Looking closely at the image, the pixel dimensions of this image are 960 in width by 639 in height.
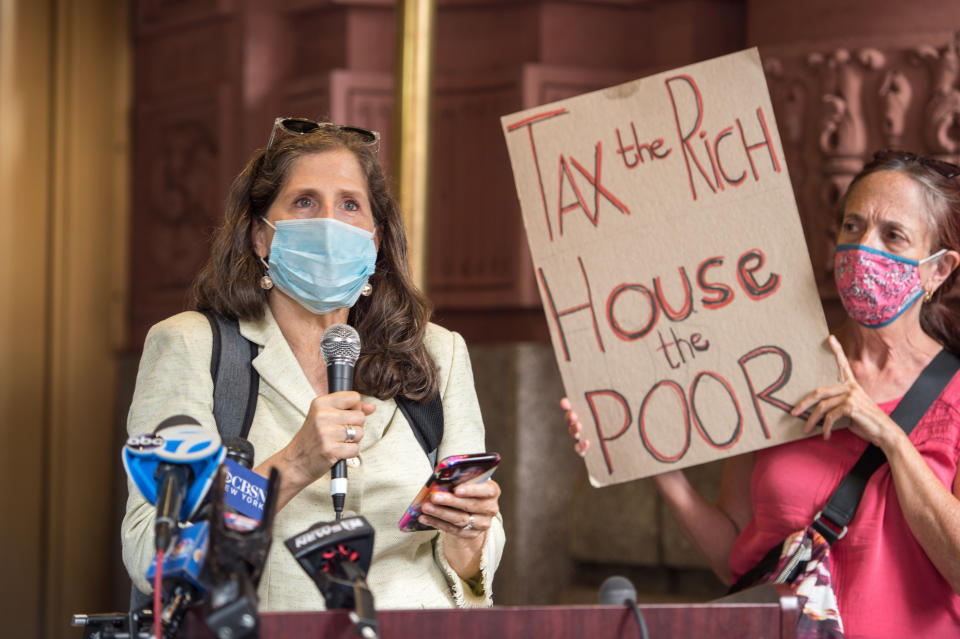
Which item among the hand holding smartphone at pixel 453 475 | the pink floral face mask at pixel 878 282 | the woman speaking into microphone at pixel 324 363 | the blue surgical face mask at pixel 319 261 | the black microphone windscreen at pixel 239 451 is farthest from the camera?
the pink floral face mask at pixel 878 282

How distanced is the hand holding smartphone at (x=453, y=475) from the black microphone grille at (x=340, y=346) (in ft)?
0.70

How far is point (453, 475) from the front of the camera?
1.68m

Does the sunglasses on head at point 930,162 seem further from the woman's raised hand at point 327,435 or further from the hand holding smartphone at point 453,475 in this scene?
the woman's raised hand at point 327,435

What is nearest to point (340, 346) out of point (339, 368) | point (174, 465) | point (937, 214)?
point (339, 368)

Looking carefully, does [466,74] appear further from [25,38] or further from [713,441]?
[713,441]

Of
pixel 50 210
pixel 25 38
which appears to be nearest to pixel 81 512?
pixel 50 210

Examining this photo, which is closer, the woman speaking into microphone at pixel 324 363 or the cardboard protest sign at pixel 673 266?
the woman speaking into microphone at pixel 324 363

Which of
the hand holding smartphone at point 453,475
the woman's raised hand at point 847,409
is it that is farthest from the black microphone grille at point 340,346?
the woman's raised hand at point 847,409

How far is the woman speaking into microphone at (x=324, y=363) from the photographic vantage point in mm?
1842

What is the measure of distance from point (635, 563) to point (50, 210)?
110 inches

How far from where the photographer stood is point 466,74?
4.14m

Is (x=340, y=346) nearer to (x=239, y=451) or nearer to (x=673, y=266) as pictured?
(x=239, y=451)

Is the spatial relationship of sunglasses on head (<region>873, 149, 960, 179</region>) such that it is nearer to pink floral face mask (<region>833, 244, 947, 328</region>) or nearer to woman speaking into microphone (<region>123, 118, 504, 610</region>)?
pink floral face mask (<region>833, 244, 947, 328</region>)

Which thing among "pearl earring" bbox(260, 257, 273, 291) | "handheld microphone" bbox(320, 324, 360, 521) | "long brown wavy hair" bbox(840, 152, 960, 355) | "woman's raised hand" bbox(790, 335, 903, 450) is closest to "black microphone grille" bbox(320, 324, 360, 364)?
"handheld microphone" bbox(320, 324, 360, 521)
